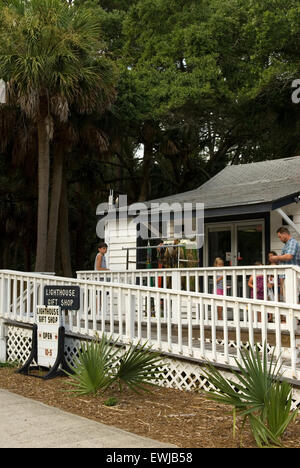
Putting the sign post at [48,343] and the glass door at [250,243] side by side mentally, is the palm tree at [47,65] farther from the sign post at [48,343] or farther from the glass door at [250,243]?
the sign post at [48,343]

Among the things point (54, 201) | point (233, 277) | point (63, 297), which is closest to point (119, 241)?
point (54, 201)

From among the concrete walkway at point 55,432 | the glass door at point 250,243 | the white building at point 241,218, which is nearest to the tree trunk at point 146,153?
the white building at point 241,218

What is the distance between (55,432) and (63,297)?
10.6ft

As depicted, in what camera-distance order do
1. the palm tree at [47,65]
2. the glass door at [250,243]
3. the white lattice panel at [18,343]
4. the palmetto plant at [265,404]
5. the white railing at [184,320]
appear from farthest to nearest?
the palm tree at [47,65]
the glass door at [250,243]
the white lattice panel at [18,343]
the white railing at [184,320]
the palmetto plant at [265,404]

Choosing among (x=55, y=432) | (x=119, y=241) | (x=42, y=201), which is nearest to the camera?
(x=55, y=432)

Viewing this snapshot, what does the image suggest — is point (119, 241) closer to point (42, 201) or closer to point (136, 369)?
point (42, 201)

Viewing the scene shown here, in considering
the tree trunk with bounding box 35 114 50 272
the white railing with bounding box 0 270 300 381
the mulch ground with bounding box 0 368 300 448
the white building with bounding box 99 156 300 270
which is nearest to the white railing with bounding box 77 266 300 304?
the white railing with bounding box 0 270 300 381

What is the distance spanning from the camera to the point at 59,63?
1695 cm

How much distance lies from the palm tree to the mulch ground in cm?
1111

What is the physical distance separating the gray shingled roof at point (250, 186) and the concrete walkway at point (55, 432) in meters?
7.00

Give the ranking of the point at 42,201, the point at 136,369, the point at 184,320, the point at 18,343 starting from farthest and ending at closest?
1. the point at 42,201
2. the point at 184,320
3. the point at 18,343
4. the point at 136,369

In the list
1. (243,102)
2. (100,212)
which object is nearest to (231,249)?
(100,212)

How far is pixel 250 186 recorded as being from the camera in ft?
47.8

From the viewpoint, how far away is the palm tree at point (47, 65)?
654 inches
